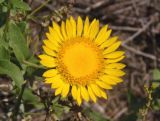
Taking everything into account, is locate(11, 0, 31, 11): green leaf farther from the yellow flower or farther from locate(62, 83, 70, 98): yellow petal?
locate(62, 83, 70, 98): yellow petal

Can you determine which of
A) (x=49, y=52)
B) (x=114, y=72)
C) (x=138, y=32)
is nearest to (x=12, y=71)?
(x=49, y=52)

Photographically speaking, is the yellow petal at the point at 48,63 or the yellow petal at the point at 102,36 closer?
the yellow petal at the point at 48,63

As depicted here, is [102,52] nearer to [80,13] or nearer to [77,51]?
[77,51]

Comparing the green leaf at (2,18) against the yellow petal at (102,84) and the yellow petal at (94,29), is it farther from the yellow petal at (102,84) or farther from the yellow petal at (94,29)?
the yellow petal at (102,84)

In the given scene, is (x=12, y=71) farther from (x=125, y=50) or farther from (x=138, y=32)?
(x=138, y=32)

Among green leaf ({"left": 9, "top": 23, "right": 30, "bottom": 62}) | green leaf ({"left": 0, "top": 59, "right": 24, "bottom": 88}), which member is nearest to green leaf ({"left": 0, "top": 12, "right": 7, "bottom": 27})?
green leaf ({"left": 9, "top": 23, "right": 30, "bottom": 62})

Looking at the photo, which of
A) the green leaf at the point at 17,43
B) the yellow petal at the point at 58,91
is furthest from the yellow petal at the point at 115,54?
the green leaf at the point at 17,43

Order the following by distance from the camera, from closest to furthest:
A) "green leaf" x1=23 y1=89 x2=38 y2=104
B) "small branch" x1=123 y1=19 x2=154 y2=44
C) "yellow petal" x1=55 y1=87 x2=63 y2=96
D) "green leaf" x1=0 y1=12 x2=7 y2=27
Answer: "yellow petal" x1=55 y1=87 x2=63 y2=96 < "green leaf" x1=0 y1=12 x2=7 y2=27 < "green leaf" x1=23 y1=89 x2=38 y2=104 < "small branch" x1=123 y1=19 x2=154 y2=44

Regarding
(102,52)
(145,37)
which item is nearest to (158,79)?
(102,52)
